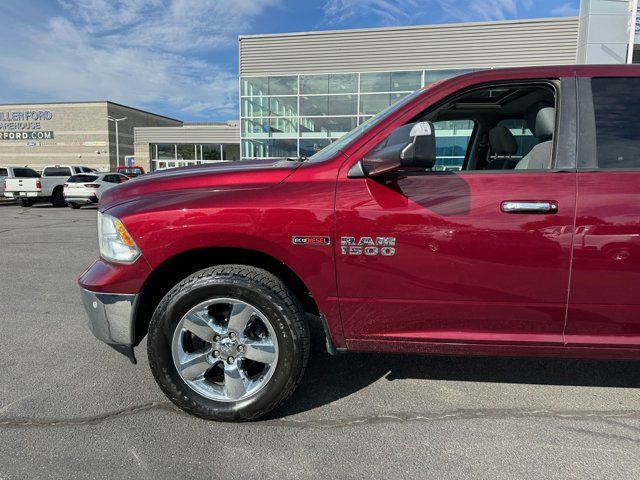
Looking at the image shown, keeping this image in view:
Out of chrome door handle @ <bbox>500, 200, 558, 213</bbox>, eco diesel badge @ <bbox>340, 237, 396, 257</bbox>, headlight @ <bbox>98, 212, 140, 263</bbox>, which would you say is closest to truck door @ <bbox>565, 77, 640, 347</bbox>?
chrome door handle @ <bbox>500, 200, 558, 213</bbox>

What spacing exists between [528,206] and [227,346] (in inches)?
71.0

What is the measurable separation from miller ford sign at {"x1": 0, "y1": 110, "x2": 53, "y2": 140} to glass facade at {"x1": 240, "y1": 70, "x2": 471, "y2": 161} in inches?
2094

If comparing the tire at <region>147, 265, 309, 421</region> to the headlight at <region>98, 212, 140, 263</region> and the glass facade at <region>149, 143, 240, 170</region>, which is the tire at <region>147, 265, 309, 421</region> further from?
the glass facade at <region>149, 143, 240, 170</region>

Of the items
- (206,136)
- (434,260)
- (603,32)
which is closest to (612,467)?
(434,260)

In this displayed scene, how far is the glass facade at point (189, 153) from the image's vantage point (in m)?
39.3

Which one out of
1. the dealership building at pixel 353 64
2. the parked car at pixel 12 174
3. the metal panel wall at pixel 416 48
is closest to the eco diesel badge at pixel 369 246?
the dealership building at pixel 353 64

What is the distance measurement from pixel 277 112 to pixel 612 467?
2132 centimetres

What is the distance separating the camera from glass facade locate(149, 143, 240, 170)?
1549 inches

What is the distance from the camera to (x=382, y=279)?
7.89 ft

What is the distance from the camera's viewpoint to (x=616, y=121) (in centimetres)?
246

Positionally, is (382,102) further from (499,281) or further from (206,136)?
(206,136)

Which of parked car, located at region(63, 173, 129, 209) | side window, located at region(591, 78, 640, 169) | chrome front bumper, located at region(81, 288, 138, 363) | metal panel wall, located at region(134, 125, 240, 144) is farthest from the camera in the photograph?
metal panel wall, located at region(134, 125, 240, 144)

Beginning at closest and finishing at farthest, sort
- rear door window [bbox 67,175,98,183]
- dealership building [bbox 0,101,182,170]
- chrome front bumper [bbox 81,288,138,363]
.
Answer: chrome front bumper [bbox 81,288,138,363] < rear door window [bbox 67,175,98,183] < dealership building [bbox 0,101,182,170]

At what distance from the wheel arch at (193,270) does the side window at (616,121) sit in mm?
1798
